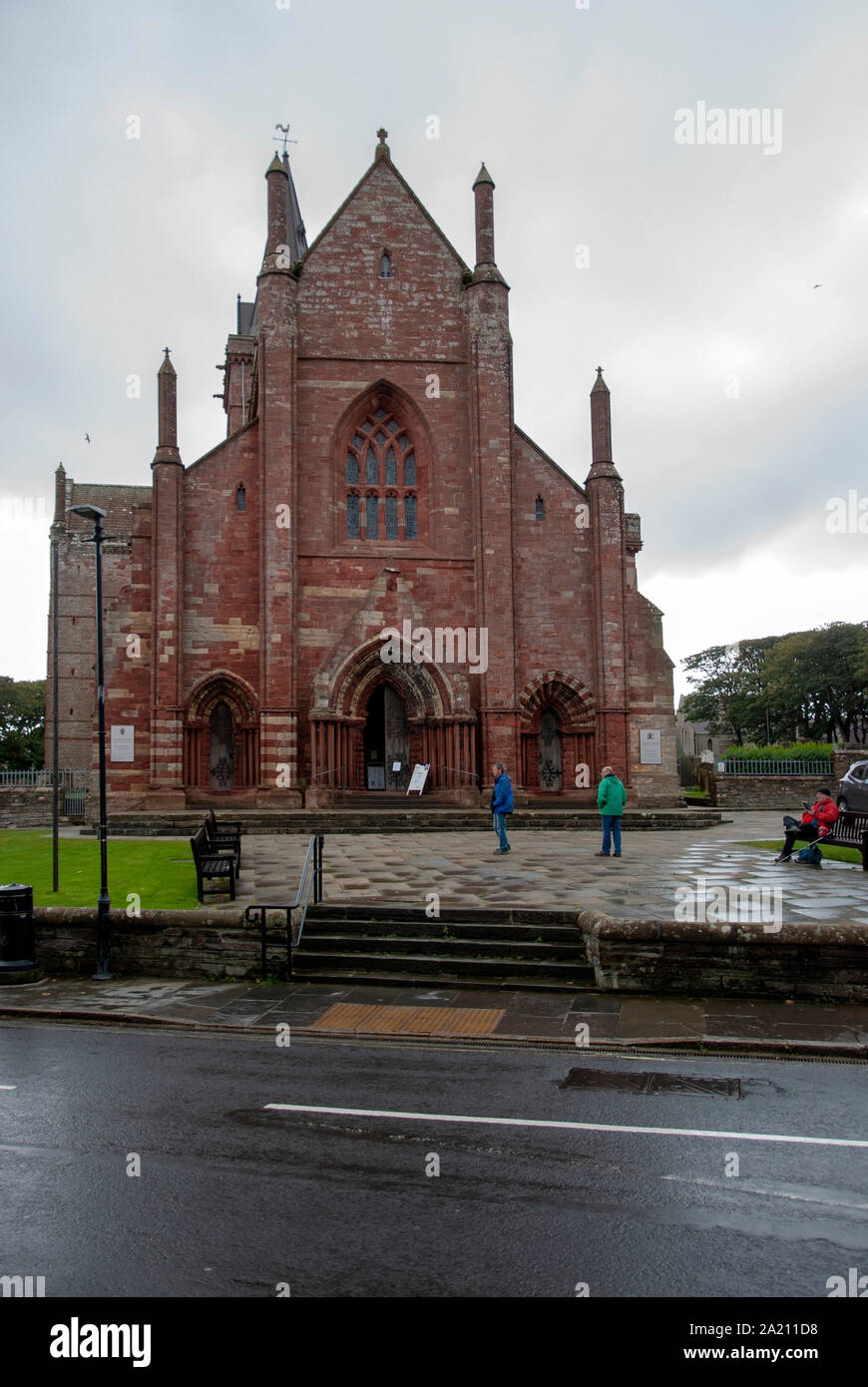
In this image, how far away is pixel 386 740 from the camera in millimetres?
30828

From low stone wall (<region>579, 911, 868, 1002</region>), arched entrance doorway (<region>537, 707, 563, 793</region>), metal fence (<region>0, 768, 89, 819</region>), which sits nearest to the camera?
low stone wall (<region>579, 911, 868, 1002</region>)

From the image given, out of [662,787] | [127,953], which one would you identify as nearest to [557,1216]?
[127,953]

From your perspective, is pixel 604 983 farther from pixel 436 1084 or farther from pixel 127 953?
pixel 127 953

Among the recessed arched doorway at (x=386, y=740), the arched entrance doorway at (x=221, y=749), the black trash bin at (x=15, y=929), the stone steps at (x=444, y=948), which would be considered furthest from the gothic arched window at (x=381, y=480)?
the black trash bin at (x=15, y=929)

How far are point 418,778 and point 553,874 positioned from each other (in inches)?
538

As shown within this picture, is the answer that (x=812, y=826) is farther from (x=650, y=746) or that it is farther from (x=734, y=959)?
(x=650, y=746)

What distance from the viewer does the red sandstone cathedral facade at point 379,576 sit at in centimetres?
2897

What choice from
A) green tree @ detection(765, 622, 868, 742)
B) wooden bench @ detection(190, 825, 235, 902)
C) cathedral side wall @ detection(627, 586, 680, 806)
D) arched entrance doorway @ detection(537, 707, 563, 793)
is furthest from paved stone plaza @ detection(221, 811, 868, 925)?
green tree @ detection(765, 622, 868, 742)

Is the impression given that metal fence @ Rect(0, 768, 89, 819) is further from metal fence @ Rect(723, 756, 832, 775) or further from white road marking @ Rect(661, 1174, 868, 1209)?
white road marking @ Rect(661, 1174, 868, 1209)

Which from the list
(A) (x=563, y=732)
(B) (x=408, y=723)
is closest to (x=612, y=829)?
(B) (x=408, y=723)

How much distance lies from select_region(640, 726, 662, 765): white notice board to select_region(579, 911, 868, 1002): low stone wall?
20722 mm

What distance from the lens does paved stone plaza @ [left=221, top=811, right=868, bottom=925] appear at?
41.2 ft

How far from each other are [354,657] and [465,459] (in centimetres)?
753
